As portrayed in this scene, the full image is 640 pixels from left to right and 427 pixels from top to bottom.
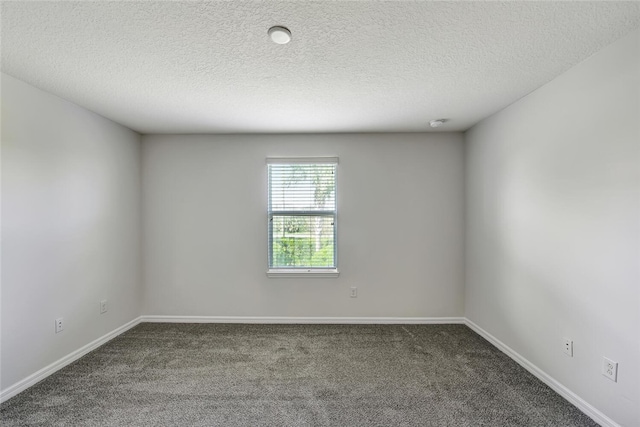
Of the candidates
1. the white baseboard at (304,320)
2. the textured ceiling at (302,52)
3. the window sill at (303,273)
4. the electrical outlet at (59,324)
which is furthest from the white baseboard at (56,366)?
the textured ceiling at (302,52)

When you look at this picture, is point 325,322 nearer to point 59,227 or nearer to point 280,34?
point 59,227

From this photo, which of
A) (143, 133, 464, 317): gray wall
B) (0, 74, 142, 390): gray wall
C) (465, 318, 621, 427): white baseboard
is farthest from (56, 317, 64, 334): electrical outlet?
(465, 318, 621, 427): white baseboard

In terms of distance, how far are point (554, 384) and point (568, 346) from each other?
35cm

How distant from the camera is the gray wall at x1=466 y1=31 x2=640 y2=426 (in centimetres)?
157

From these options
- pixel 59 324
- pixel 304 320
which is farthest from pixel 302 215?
pixel 59 324

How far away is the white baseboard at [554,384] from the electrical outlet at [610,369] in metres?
0.26

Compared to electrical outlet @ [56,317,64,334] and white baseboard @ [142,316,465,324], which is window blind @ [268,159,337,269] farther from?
electrical outlet @ [56,317,64,334]

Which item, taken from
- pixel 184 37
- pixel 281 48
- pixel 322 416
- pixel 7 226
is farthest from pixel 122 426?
pixel 281 48

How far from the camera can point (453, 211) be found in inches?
132

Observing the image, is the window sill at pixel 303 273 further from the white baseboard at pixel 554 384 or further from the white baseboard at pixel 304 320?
the white baseboard at pixel 554 384

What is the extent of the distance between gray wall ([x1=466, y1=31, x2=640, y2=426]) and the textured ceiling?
25 cm

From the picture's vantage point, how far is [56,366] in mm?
2305

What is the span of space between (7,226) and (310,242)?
8.40ft

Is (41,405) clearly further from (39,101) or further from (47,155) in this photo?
(39,101)
